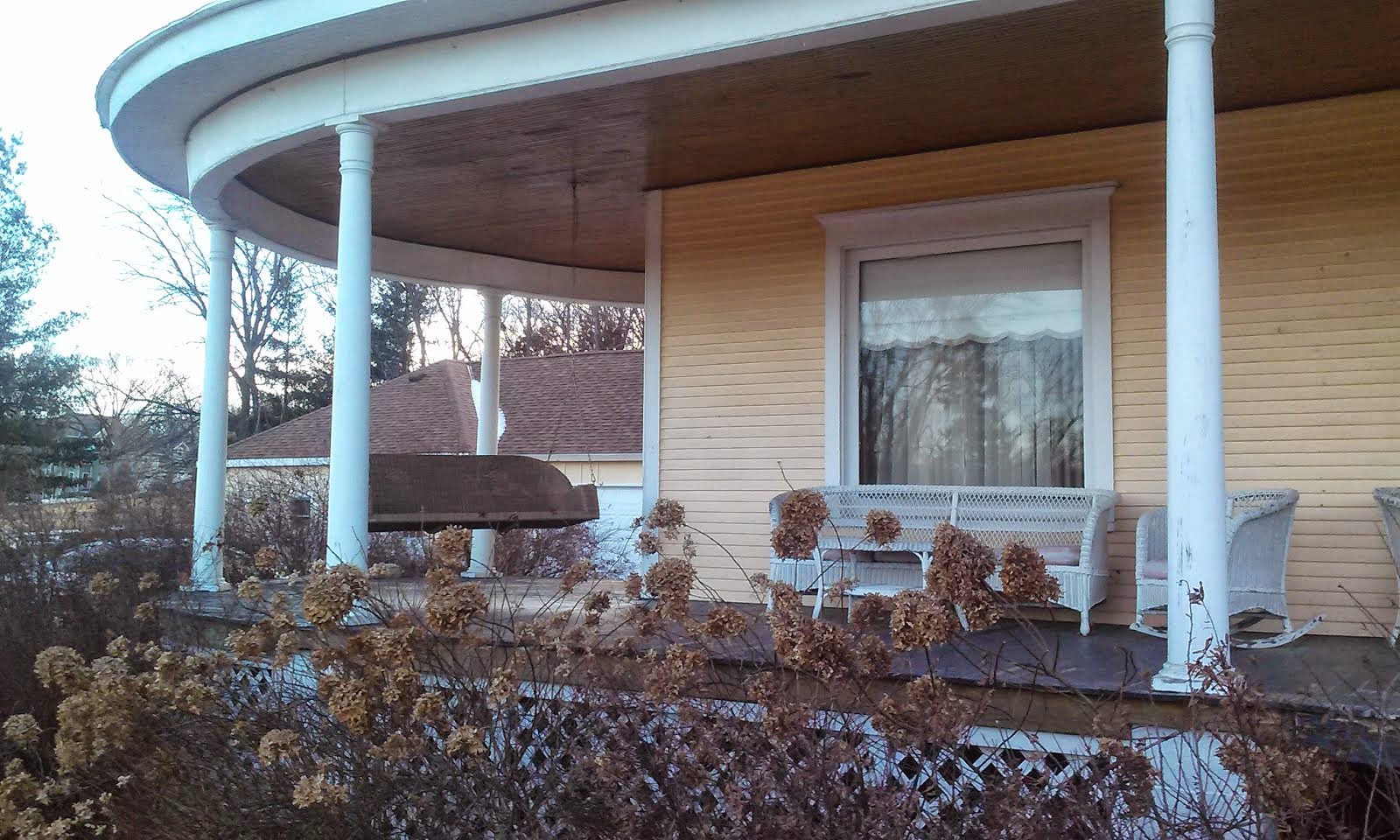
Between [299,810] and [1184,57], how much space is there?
3620 millimetres

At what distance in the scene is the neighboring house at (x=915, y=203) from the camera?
4227mm

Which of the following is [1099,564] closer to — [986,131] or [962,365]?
[962,365]

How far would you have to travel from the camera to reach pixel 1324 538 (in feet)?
16.4

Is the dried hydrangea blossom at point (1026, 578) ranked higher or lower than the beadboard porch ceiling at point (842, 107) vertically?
lower

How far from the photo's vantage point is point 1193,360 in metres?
3.36

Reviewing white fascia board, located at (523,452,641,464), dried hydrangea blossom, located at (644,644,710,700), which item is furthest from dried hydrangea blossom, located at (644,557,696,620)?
white fascia board, located at (523,452,641,464)

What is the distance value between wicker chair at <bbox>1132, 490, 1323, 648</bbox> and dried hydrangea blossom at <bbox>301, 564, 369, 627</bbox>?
10.1 ft

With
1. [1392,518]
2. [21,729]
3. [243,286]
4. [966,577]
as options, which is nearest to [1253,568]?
[1392,518]

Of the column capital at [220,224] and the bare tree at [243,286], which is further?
the bare tree at [243,286]

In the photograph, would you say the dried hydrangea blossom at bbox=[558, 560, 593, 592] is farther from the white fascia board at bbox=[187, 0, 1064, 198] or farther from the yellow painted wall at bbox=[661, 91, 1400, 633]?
the yellow painted wall at bbox=[661, 91, 1400, 633]

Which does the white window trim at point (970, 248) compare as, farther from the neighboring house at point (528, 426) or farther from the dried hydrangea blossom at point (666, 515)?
the neighboring house at point (528, 426)

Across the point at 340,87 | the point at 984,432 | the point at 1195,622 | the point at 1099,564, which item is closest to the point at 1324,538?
the point at 1099,564

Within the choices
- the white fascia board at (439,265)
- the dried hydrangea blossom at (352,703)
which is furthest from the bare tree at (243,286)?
the dried hydrangea blossom at (352,703)

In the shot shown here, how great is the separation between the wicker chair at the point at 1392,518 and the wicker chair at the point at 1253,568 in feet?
1.15
